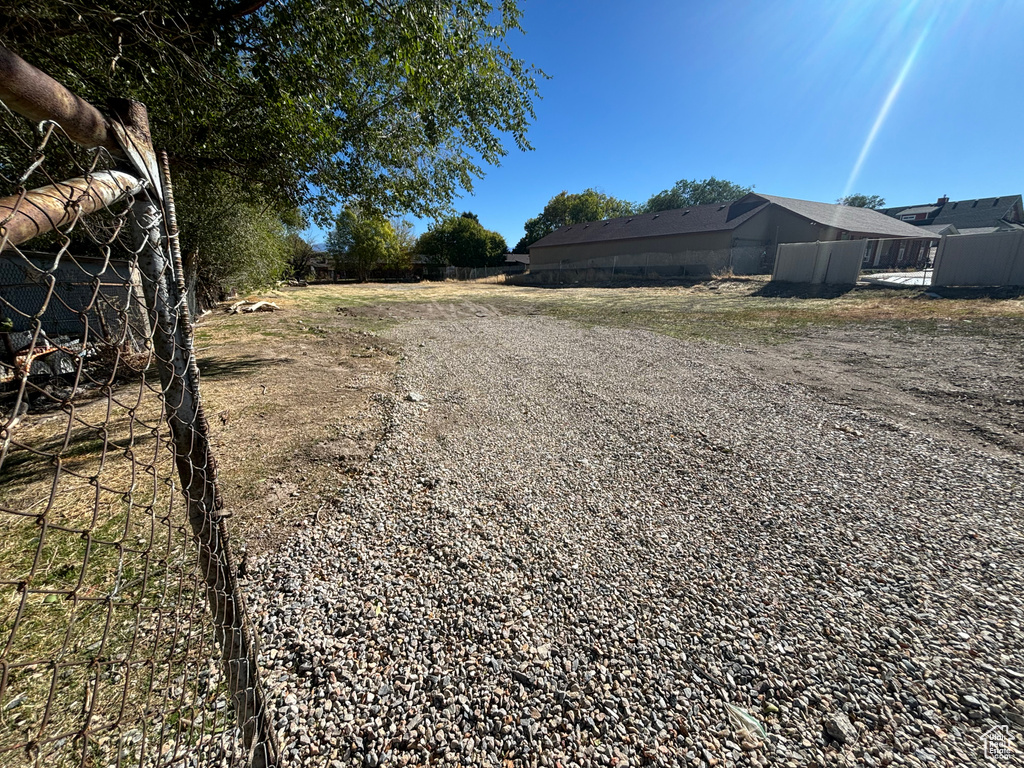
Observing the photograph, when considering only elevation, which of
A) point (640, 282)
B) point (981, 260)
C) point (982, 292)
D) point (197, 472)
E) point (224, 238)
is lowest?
point (982, 292)

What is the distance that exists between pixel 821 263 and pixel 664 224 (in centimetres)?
1737

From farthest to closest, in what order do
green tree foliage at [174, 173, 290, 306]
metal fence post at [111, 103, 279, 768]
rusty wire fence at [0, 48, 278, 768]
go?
green tree foliage at [174, 173, 290, 306]
metal fence post at [111, 103, 279, 768]
rusty wire fence at [0, 48, 278, 768]

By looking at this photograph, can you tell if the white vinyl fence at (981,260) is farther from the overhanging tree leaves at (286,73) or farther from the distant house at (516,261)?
the distant house at (516,261)

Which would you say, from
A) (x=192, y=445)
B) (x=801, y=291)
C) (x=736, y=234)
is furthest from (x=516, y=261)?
(x=192, y=445)

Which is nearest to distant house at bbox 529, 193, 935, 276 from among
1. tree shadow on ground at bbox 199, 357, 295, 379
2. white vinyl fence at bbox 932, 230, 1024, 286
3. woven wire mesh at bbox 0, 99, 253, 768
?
white vinyl fence at bbox 932, 230, 1024, 286

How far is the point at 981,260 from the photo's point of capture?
590 inches

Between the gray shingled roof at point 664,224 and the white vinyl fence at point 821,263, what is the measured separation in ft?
32.6

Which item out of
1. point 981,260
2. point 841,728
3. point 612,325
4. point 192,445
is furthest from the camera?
point 981,260

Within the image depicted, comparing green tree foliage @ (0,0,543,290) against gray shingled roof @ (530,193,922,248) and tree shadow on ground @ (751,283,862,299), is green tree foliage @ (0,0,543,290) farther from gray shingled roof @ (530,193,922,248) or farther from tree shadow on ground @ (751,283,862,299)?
gray shingled roof @ (530,193,922,248)

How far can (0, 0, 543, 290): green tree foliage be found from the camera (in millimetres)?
4273

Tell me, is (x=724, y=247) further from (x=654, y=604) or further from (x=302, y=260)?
(x=302, y=260)

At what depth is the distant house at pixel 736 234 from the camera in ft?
92.4

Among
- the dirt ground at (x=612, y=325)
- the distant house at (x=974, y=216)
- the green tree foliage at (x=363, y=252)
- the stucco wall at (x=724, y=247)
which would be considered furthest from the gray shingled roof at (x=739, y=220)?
the green tree foliage at (x=363, y=252)

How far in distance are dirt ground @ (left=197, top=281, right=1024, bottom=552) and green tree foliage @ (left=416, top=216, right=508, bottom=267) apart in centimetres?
3389
